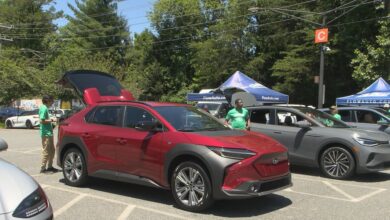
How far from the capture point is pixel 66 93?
144ft

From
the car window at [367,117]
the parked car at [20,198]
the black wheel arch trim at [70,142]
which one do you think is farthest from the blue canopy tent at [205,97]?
the parked car at [20,198]

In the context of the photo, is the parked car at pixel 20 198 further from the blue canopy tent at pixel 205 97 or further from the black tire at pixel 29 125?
the black tire at pixel 29 125

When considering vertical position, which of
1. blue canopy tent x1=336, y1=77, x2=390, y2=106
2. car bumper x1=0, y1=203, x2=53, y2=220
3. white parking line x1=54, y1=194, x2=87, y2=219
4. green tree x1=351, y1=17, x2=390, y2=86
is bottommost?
white parking line x1=54, y1=194, x2=87, y2=219

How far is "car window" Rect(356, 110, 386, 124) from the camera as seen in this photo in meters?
14.0

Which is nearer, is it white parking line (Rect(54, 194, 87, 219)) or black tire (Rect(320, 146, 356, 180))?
white parking line (Rect(54, 194, 87, 219))

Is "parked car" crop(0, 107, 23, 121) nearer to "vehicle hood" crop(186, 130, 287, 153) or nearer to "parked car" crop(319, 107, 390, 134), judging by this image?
"parked car" crop(319, 107, 390, 134)

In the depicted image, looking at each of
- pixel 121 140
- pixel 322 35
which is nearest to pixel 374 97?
pixel 322 35

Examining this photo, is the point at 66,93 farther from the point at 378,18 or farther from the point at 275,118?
the point at 275,118

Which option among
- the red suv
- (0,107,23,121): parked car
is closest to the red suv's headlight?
the red suv

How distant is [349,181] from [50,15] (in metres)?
70.4

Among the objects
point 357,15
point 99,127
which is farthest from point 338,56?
point 99,127

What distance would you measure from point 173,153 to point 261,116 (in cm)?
513

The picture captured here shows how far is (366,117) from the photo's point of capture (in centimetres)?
1416

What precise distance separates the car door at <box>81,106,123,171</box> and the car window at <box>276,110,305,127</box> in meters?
4.37
